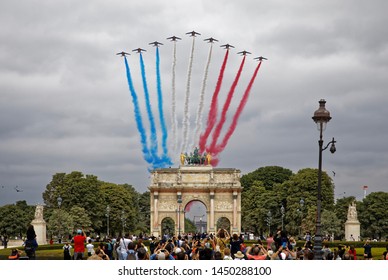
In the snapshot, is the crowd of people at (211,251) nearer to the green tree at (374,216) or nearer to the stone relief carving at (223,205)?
the green tree at (374,216)

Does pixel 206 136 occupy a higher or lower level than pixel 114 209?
higher

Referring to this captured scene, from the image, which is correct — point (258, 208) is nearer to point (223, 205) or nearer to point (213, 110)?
point (223, 205)

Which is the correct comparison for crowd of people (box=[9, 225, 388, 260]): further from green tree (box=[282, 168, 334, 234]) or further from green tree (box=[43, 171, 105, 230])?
green tree (box=[43, 171, 105, 230])

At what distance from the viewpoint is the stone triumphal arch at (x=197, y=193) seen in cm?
11850

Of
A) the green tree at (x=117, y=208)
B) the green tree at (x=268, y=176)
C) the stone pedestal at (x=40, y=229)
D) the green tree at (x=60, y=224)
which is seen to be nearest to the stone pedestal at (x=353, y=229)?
the stone pedestal at (x=40, y=229)

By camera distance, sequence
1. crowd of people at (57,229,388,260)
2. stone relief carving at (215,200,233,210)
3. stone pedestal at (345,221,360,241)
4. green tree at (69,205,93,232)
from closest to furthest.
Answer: crowd of people at (57,229,388,260) → stone pedestal at (345,221,360,241) → green tree at (69,205,93,232) → stone relief carving at (215,200,233,210)

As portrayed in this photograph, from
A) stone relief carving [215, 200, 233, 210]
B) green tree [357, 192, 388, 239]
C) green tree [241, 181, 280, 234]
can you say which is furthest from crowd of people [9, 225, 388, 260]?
green tree [241, 181, 280, 234]

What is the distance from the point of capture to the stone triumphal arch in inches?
4665
